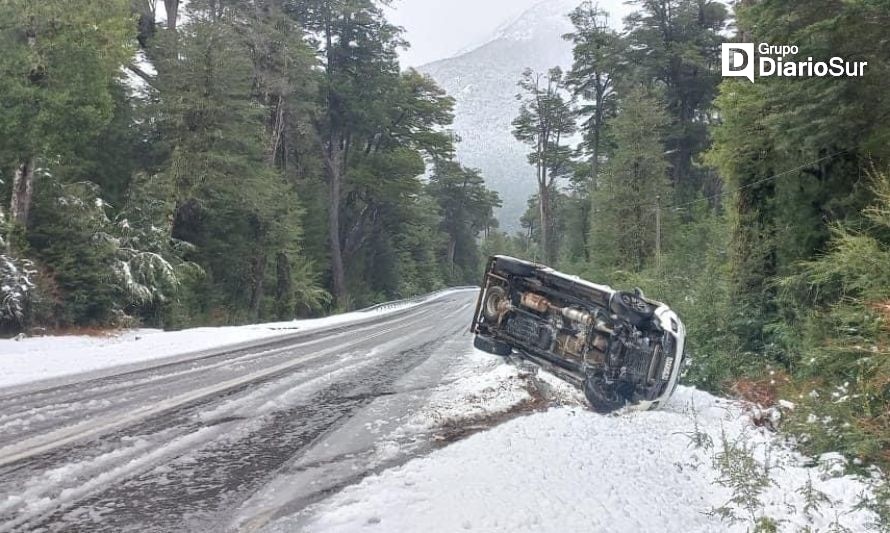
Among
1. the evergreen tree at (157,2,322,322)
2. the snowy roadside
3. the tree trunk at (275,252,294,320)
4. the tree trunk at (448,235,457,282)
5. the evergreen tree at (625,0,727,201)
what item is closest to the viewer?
the snowy roadside

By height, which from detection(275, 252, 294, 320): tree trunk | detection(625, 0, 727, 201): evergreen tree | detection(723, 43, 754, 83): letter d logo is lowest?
detection(275, 252, 294, 320): tree trunk

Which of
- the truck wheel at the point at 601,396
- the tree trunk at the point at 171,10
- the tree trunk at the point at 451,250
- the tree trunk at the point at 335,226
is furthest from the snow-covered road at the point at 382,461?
the tree trunk at the point at 451,250

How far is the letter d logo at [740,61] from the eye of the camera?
1088 cm

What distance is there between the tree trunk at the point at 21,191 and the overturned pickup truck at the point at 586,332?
11.6m

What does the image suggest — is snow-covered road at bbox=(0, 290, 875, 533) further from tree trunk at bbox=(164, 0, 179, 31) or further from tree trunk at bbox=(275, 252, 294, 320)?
tree trunk at bbox=(164, 0, 179, 31)

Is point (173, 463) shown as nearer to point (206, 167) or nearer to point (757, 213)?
point (757, 213)

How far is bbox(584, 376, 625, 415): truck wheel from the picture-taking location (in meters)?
7.12

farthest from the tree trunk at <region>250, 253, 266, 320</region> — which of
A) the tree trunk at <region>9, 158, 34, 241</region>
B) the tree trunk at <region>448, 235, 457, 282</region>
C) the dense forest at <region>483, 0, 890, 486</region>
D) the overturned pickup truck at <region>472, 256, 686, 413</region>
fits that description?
the tree trunk at <region>448, 235, 457, 282</region>

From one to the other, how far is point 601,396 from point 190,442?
4.67m

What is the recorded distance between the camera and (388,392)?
8188 millimetres

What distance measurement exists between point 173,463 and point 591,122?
36.4 metres

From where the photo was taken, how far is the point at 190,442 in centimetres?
539

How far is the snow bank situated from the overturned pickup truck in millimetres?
859

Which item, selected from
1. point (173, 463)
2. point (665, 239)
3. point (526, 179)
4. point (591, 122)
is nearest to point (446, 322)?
point (665, 239)
